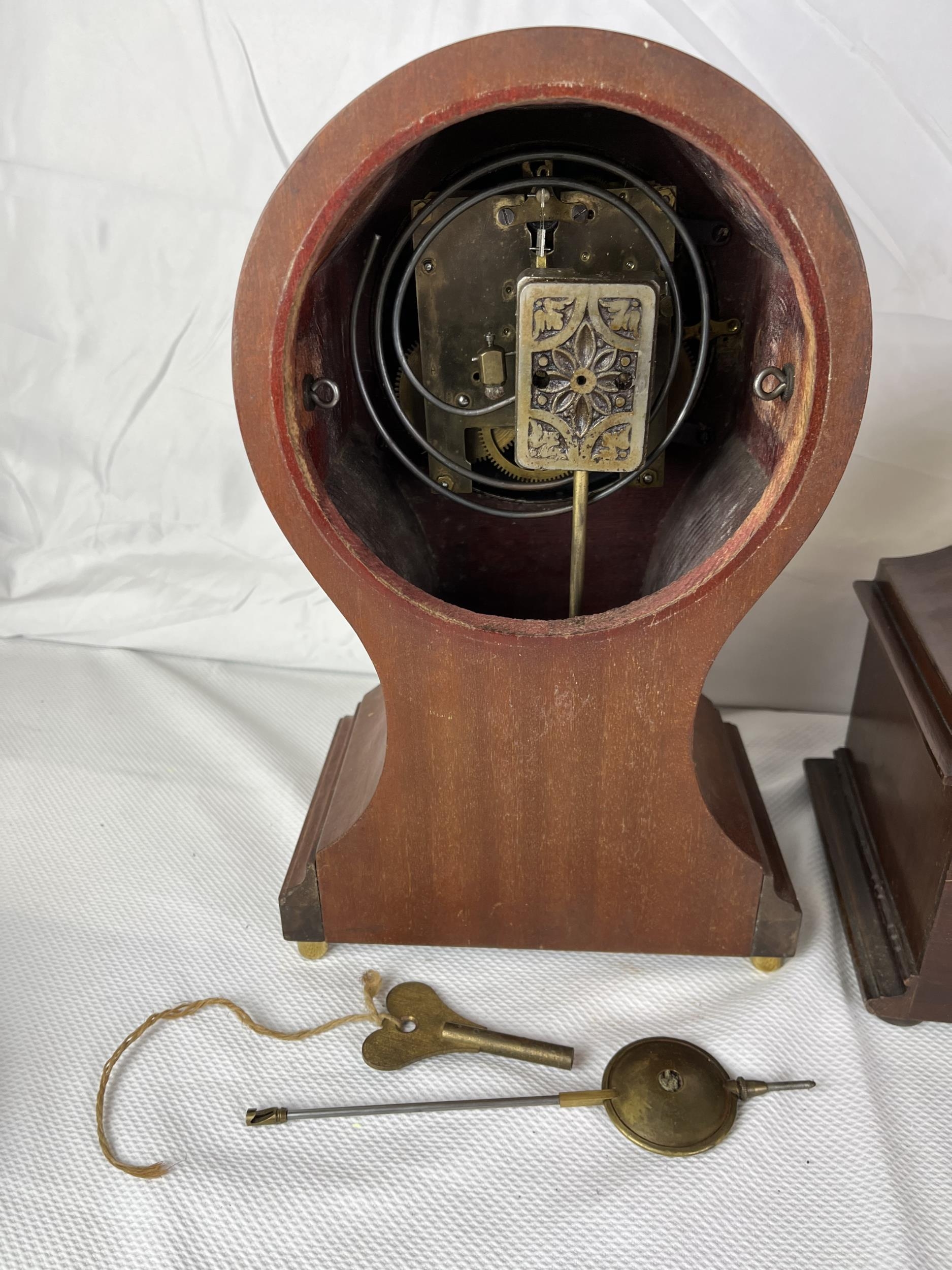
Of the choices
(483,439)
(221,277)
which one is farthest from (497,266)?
(221,277)

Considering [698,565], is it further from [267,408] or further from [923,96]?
[923,96]

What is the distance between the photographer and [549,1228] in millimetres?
946

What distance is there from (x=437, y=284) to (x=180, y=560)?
2.56 feet

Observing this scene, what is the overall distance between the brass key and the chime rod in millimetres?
38

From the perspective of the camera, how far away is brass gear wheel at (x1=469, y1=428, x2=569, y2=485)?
1.23 metres

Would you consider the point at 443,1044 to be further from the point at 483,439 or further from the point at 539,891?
the point at 483,439

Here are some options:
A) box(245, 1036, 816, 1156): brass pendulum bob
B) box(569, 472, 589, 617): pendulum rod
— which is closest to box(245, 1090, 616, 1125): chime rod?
box(245, 1036, 816, 1156): brass pendulum bob

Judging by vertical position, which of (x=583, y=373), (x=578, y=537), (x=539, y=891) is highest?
(x=583, y=373)

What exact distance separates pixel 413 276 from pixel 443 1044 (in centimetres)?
76

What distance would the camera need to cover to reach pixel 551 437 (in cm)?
98

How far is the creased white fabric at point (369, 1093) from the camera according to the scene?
937mm

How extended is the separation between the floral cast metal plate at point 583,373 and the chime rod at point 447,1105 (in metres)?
0.57

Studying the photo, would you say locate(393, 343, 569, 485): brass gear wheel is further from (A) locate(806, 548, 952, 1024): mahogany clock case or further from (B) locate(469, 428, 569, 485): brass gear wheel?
(A) locate(806, 548, 952, 1024): mahogany clock case

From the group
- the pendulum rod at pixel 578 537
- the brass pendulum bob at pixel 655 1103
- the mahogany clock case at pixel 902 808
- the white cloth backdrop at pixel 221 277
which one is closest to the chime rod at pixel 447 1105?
the brass pendulum bob at pixel 655 1103
